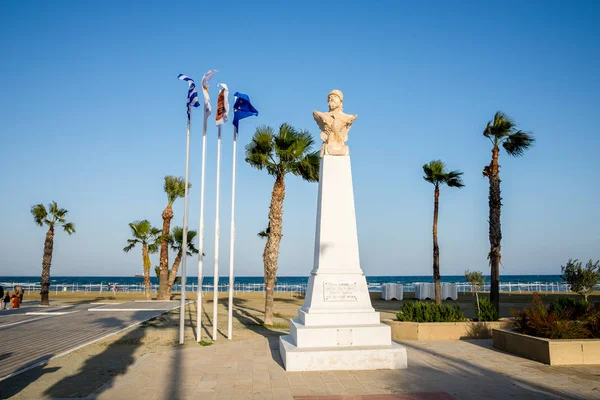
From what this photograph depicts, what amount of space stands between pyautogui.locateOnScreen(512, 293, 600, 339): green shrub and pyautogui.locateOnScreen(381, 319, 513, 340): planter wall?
2.09 m

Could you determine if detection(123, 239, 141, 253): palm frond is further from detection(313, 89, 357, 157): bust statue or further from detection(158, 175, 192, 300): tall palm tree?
detection(313, 89, 357, 157): bust statue

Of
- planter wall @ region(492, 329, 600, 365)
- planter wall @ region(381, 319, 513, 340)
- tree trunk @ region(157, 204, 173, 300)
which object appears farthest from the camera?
tree trunk @ region(157, 204, 173, 300)

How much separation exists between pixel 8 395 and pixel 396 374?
6.31 meters

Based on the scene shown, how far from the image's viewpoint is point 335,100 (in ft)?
33.4

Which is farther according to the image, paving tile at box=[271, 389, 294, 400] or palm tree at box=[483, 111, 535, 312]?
palm tree at box=[483, 111, 535, 312]

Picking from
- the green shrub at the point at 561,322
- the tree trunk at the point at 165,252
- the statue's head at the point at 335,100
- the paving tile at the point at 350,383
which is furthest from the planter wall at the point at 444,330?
the tree trunk at the point at 165,252

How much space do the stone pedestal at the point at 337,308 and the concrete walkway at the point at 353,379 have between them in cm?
27

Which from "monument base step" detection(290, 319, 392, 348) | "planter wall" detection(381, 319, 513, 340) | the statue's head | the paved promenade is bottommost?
the paved promenade

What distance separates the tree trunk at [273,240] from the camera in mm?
16656

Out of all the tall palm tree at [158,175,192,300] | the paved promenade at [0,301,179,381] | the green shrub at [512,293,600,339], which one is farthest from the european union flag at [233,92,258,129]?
the tall palm tree at [158,175,192,300]

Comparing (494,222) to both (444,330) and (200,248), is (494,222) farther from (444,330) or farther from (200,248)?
(200,248)

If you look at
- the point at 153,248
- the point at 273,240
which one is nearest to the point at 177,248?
the point at 153,248

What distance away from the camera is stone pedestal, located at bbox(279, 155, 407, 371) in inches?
313

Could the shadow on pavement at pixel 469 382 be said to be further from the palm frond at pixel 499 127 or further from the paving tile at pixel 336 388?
the palm frond at pixel 499 127
